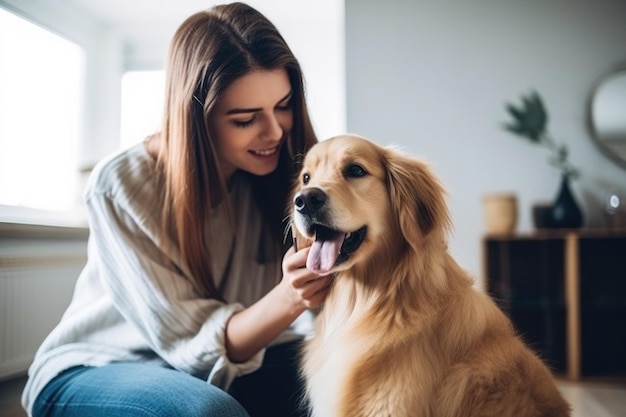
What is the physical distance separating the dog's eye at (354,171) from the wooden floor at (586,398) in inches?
51.0

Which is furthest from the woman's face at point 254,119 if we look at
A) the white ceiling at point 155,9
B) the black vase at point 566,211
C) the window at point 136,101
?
the black vase at point 566,211

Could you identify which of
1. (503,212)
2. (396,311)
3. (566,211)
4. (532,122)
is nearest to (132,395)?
→ (396,311)

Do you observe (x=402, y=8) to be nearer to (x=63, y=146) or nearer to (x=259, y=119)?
(x=63, y=146)

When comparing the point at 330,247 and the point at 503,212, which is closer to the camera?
the point at 330,247

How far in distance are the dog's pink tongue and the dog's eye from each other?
6.8 inches

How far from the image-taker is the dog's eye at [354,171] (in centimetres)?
115

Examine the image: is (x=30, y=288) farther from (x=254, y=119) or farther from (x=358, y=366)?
(x=358, y=366)

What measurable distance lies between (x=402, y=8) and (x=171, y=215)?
9.79ft

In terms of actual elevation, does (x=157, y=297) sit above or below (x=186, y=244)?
below

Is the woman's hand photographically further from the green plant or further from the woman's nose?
the green plant

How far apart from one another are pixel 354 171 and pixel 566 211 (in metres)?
2.57

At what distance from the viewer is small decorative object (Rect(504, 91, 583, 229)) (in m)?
3.23

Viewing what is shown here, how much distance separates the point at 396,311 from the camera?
1086mm

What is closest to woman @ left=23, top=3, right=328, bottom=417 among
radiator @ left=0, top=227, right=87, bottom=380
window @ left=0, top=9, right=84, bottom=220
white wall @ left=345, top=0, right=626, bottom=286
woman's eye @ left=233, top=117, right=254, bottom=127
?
woman's eye @ left=233, top=117, right=254, bottom=127
